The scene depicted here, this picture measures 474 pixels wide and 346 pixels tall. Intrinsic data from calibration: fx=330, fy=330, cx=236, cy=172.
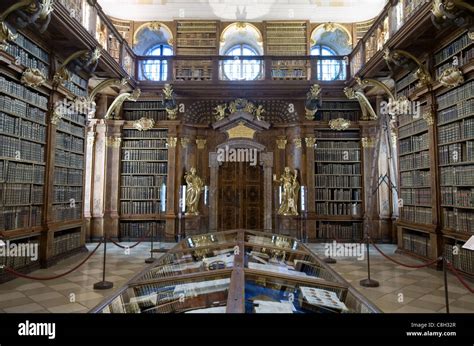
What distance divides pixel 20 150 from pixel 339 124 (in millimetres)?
7305

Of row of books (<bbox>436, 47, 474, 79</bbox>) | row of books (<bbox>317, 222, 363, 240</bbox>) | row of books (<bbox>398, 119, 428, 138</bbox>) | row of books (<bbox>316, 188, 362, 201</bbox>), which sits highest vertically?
row of books (<bbox>436, 47, 474, 79</bbox>)

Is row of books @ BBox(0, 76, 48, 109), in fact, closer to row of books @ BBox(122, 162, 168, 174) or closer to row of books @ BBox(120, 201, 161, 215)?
row of books @ BBox(122, 162, 168, 174)

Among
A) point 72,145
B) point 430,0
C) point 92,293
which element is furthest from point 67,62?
point 430,0

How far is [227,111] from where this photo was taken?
9.39 meters

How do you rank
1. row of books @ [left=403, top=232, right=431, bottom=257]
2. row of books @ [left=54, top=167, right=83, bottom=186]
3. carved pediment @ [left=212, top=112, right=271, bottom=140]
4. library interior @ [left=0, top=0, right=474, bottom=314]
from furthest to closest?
carved pediment @ [left=212, top=112, right=271, bottom=140], row of books @ [left=54, top=167, right=83, bottom=186], row of books @ [left=403, top=232, right=431, bottom=257], library interior @ [left=0, top=0, right=474, bottom=314]

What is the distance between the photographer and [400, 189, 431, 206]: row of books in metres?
6.07

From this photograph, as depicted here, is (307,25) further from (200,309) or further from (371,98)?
(200,309)

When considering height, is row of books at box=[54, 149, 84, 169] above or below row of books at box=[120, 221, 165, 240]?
above

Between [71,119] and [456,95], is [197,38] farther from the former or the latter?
[456,95]

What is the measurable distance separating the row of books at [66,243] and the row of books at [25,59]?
3021 mm

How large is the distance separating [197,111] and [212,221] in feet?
10.3

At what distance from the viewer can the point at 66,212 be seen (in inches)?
259

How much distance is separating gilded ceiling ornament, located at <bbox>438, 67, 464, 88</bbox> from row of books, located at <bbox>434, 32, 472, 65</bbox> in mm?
408

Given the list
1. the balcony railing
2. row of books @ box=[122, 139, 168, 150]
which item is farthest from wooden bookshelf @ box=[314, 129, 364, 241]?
row of books @ box=[122, 139, 168, 150]
